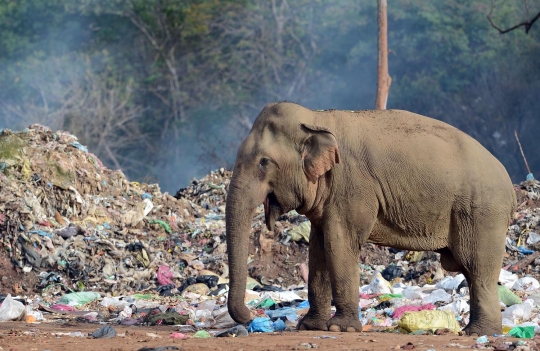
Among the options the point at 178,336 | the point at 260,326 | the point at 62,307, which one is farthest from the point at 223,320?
the point at 62,307

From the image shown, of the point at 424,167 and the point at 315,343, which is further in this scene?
the point at 424,167

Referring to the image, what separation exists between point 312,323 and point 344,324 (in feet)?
1.19

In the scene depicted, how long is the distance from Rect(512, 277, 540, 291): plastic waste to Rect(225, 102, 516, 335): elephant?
2.54m

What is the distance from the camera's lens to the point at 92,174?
14266 mm

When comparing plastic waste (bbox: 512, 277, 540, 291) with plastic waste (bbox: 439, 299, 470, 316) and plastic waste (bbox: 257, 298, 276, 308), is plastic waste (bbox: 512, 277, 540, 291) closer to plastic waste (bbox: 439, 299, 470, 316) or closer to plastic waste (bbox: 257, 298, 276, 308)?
plastic waste (bbox: 439, 299, 470, 316)

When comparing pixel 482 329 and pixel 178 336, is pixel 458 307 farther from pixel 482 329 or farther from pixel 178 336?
pixel 178 336

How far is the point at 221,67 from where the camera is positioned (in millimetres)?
32094

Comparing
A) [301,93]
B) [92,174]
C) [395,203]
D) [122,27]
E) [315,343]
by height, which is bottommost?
[315,343]

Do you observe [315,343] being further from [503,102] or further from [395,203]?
[503,102]

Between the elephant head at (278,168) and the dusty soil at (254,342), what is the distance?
73 centimetres

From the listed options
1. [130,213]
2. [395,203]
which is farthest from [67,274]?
[395,203]

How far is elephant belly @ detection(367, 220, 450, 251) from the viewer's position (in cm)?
721

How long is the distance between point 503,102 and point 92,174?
663 inches

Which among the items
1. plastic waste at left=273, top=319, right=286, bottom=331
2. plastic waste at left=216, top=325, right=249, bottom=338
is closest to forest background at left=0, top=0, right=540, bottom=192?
plastic waste at left=273, top=319, right=286, bottom=331
